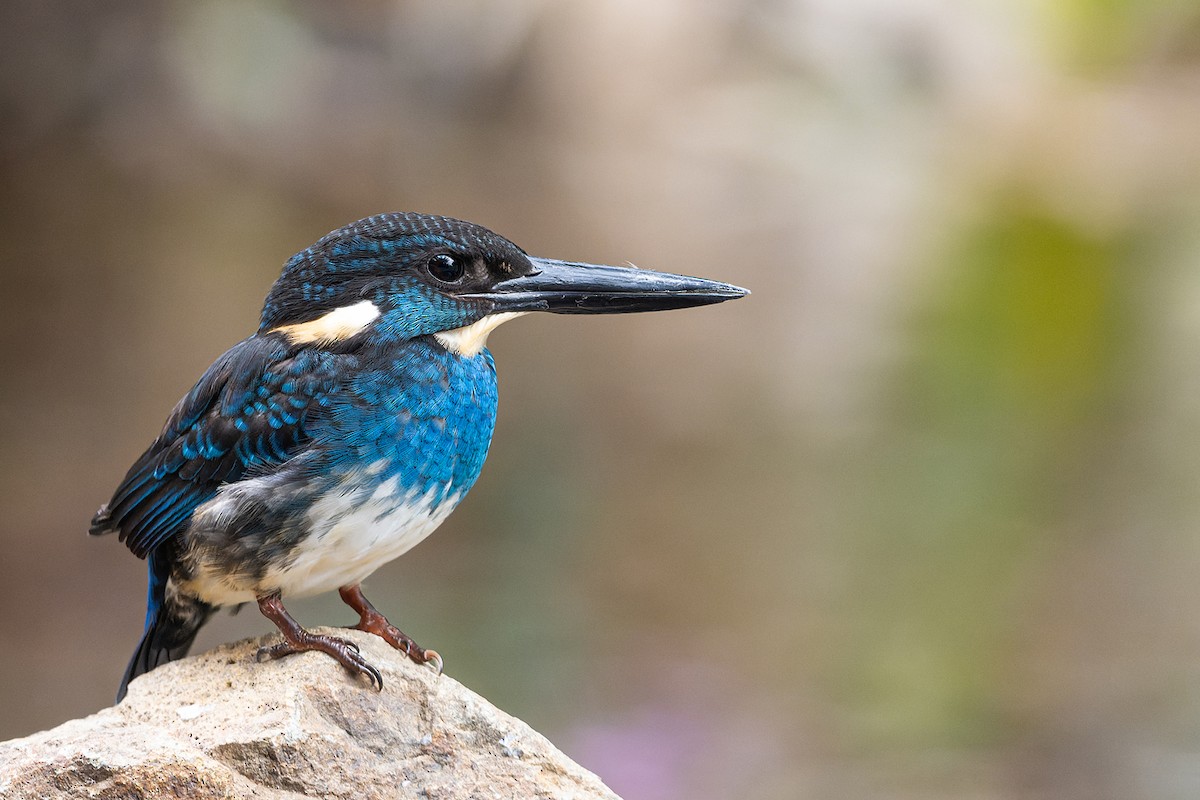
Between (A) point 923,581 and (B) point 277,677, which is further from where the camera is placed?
(A) point 923,581

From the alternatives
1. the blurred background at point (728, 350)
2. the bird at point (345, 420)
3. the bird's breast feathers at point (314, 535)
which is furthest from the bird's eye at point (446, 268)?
the blurred background at point (728, 350)

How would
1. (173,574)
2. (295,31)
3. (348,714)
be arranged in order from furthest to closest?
(295,31) → (173,574) → (348,714)

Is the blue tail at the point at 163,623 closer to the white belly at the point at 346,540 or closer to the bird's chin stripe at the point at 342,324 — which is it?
the white belly at the point at 346,540

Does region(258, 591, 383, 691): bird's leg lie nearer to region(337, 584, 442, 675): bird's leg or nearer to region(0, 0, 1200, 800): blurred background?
region(337, 584, 442, 675): bird's leg

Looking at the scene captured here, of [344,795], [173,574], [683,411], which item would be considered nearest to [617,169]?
[683,411]

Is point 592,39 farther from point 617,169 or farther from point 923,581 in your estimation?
point 923,581

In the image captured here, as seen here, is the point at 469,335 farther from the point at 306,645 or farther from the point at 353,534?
the point at 306,645
